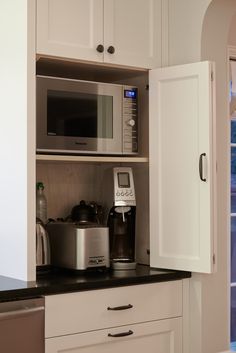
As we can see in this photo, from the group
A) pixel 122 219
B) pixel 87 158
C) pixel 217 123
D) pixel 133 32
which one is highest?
pixel 133 32

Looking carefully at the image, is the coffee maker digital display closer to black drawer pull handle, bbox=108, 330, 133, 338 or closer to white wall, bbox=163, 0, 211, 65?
white wall, bbox=163, 0, 211, 65

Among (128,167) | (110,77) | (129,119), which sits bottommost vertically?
(128,167)

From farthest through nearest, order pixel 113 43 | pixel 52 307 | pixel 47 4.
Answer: pixel 113 43, pixel 47 4, pixel 52 307

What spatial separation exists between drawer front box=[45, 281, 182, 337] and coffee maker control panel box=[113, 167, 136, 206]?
0.44 m

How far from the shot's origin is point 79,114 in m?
3.07

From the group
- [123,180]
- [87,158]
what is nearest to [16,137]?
[87,158]

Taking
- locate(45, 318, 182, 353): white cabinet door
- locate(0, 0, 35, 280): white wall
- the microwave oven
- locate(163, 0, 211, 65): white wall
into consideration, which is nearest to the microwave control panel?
the microwave oven

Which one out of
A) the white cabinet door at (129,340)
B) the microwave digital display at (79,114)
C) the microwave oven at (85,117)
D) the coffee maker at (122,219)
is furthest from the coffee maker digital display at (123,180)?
the white cabinet door at (129,340)

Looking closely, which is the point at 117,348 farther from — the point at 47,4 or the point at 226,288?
the point at 47,4

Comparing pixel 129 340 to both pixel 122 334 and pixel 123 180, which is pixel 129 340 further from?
pixel 123 180

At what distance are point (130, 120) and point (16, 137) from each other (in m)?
0.63

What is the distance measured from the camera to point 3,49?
2.97 m

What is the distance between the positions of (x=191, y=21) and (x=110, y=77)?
20.7 inches

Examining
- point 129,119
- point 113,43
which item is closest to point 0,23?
point 113,43
